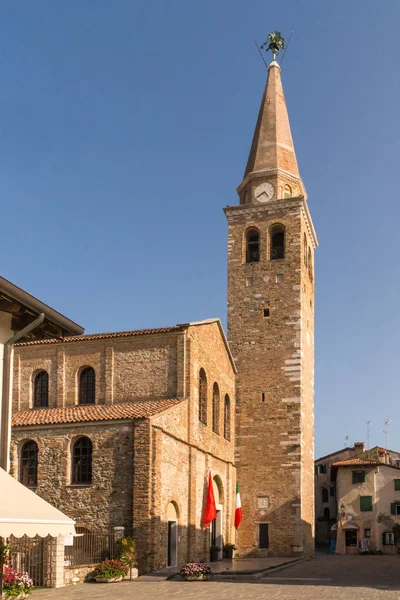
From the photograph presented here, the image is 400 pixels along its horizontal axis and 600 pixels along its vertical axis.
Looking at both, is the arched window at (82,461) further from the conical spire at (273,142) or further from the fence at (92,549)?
the conical spire at (273,142)

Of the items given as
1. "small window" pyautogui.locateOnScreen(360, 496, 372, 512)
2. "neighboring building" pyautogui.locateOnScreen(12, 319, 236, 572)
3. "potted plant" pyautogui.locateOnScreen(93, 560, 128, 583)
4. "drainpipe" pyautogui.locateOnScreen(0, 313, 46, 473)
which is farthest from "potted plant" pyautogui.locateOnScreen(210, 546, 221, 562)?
"drainpipe" pyautogui.locateOnScreen(0, 313, 46, 473)

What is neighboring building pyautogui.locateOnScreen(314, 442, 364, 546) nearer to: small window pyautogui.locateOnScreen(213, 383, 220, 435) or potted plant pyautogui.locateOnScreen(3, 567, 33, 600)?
small window pyautogui.locateOnScreen(213, 383, 220, 435)

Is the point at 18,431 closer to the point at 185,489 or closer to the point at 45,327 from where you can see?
the point at 185,489

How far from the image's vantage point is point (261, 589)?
19.0 metres

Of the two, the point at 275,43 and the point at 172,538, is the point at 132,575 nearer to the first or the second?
the point at 172,538

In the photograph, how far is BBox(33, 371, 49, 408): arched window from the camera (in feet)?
95.0

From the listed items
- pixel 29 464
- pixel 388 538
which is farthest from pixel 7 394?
pixel 388 538

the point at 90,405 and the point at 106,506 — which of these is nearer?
the point at 106,506

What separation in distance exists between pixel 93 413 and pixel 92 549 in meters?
4.44

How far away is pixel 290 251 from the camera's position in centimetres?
3453

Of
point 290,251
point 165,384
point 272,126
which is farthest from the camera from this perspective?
point 272,126

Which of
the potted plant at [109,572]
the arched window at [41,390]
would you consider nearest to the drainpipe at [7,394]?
the potted plant at [109,572]

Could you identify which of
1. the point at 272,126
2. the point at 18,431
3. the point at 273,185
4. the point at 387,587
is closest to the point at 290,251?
the point at 273,185

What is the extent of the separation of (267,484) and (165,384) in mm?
8140
